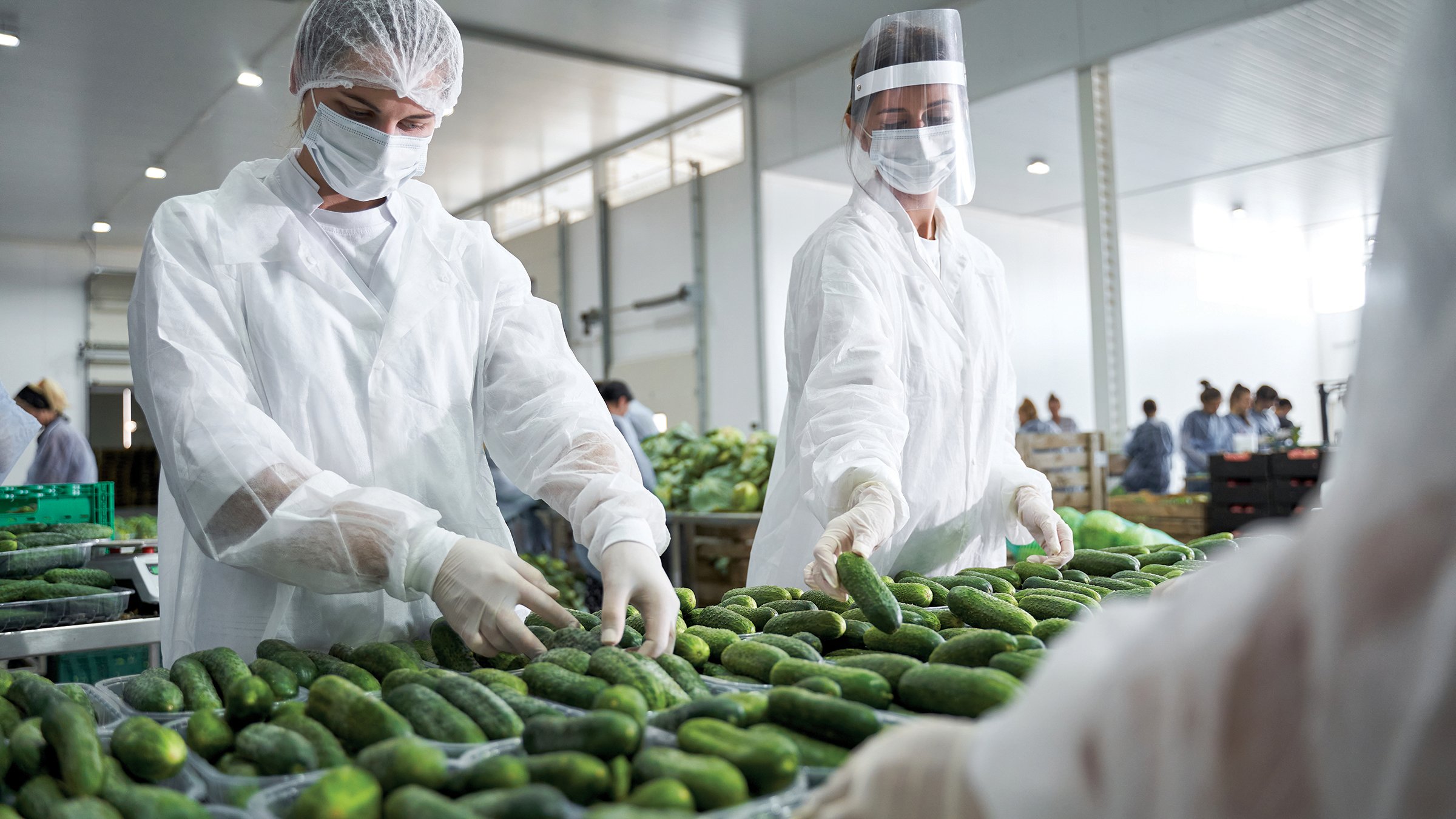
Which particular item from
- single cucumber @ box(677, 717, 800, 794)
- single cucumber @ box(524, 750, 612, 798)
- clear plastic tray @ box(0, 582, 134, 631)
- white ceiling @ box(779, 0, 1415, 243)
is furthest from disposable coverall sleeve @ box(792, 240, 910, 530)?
white ceiling @ box(779, 0, 1415, 243)

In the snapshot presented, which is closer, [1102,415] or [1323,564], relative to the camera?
[1323,564]

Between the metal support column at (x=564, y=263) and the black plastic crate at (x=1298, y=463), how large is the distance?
11.2 metres

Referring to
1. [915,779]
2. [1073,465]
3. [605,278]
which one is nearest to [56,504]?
[915,779]

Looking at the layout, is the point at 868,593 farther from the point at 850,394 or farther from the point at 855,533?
the point at 850,394

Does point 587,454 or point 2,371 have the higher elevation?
point 2,371

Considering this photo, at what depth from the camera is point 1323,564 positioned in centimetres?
68

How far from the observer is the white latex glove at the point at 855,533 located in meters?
2.02

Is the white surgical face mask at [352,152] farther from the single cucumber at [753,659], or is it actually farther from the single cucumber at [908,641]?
the single cucumber at [908,641]

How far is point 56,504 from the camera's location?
3.51 meters

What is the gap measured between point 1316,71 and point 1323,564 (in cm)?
1122

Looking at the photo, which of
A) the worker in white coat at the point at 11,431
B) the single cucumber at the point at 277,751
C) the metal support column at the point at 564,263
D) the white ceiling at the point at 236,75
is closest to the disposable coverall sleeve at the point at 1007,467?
the single cucumber at the point at 277,751

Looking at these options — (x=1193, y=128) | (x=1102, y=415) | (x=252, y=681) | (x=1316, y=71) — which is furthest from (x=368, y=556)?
(x=1193, y=128)

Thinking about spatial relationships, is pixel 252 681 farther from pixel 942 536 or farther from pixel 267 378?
pixel 942 536

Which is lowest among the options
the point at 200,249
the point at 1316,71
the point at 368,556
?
the point at 368,556
